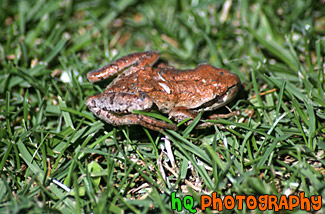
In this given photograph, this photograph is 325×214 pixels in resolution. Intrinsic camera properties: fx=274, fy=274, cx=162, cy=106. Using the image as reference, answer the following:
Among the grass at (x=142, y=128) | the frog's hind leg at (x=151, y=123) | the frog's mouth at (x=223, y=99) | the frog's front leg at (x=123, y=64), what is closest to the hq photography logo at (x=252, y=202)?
the grass at (x=142, y=128)

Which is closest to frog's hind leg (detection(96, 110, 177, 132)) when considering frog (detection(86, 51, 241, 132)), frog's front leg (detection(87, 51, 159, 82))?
frog (detection(86, 51, 241, 132))

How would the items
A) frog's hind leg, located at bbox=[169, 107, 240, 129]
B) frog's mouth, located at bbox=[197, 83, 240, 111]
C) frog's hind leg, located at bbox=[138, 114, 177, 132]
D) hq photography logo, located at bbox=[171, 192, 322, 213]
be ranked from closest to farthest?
1. hq photography logo, located at bbox=[171, 192, 322, 213]
2. frog's hind leg, located at bbox=[138, 114, 177, 132]
3. frog's hind leg, located at bbox=[169, 107, 240, 129]
4. frog's mouth, located at bbox=[197, 83, 240, 111]

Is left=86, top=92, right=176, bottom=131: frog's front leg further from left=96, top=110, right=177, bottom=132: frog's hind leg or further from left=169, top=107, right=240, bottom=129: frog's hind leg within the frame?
left=169, top=107, right=240, bottom=129: frog's hind leg

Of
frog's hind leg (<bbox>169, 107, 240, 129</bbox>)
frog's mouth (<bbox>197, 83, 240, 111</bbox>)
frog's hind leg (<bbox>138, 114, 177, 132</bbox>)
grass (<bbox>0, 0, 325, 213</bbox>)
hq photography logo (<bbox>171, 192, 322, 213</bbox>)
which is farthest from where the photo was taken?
frog's mouth (<bbox>197, 83, 240, 111</bbox>)

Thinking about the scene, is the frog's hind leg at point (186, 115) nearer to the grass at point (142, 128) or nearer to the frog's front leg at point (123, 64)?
the grass at point (142, 128)

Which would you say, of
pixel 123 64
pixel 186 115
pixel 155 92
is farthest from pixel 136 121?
pixel 123 64

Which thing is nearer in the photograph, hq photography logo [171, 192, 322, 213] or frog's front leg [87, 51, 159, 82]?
hq photography logo [171, 192, 322, 213]

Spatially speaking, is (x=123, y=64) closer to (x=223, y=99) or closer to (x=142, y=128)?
(x=142, y=128)

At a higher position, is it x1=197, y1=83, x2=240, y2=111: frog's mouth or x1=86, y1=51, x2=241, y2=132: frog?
x1=86, y1=51, x2=241, y2=132: frog
